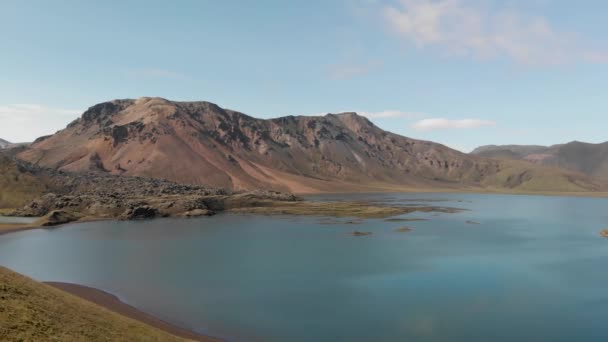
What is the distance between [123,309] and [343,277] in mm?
37465

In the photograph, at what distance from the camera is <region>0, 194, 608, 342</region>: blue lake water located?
5153 cm

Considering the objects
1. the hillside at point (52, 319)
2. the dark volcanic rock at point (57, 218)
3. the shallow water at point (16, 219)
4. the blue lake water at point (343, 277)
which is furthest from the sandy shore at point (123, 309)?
the shallow water at point (16, 219)

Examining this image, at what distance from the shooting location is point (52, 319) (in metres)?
34.0

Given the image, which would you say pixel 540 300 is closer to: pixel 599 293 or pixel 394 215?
pixel 599 293

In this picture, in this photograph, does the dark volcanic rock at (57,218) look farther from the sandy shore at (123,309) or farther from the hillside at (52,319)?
the hillside at (52,319)

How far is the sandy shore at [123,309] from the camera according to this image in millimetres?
47500

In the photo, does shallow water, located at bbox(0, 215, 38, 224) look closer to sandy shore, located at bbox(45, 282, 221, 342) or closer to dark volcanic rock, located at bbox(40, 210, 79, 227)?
dark volcanic rock, located at bbox(40, 210, 79, 227)

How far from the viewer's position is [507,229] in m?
152

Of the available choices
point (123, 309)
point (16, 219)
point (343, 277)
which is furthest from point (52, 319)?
point (16, 219)

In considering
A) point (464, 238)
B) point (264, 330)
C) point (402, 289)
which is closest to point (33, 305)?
point (264, 330)

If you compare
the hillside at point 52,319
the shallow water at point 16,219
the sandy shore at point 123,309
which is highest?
the hillside at point 52,319

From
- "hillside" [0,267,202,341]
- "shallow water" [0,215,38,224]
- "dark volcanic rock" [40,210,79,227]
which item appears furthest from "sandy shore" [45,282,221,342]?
"shallow water" [0,215,38,224]

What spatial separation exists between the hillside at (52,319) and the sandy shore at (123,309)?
22.3 feet

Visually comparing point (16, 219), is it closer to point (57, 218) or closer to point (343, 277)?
Result: point (57, 218)
